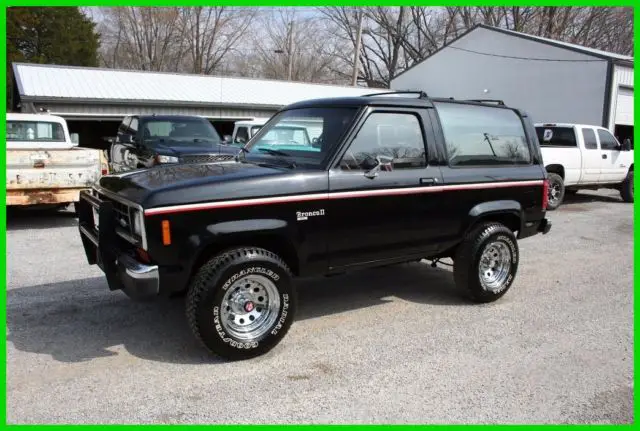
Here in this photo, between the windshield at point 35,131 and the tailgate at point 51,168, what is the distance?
2105mm

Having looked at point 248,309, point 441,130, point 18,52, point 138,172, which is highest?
point 18,52

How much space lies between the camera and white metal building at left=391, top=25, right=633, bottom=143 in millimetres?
20125

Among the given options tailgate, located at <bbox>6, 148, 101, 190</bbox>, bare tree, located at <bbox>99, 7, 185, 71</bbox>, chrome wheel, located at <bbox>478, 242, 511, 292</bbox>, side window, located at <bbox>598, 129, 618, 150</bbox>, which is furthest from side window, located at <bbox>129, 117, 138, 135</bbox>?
bare tree, located at <bbox>99, 7, 185, 71</bbox>

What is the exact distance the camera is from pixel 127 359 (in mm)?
4098

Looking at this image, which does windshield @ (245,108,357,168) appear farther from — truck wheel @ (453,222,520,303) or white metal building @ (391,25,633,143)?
white metal building @ (391,25,633,143)

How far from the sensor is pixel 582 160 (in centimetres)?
1260

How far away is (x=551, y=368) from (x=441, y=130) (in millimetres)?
2328

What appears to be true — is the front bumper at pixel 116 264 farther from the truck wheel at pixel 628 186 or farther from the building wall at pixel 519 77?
the building wall at pixel 519 77

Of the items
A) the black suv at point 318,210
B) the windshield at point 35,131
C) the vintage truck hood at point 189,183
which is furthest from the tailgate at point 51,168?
the vintage truck hood at point 189,183

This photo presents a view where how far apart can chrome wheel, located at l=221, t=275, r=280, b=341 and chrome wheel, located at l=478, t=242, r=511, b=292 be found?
7.85ft

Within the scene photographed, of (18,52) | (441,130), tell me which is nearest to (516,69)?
(441,130)

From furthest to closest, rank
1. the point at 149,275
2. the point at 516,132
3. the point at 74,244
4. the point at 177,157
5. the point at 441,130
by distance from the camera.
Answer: the point at 177,157, the point at 74,244, the point at 516,132, the point at 441,130, the point at 149,275

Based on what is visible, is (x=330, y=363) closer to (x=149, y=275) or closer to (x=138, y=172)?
(x=149, y=275)

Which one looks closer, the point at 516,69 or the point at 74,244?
the point at 74,244
